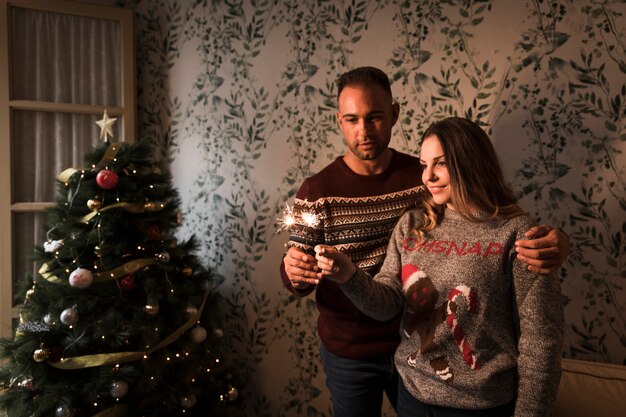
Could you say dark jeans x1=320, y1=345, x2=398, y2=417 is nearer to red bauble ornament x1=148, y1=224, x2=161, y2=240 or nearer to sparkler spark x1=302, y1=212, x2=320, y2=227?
sparkler spark x1=302, y1=212, x2=320, y2=227

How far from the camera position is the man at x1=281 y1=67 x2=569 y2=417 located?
59.1 inches

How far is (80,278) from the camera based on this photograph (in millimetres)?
1868

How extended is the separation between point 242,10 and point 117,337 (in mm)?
1590

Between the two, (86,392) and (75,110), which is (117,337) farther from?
(75,110)

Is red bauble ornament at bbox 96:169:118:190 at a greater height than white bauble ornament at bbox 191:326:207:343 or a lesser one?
greater

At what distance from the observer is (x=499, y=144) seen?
183 cm

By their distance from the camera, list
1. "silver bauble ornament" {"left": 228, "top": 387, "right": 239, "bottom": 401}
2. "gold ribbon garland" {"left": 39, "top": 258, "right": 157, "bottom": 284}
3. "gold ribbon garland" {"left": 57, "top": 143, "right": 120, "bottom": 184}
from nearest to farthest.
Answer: "gold ribbon garland" {"left": 39, "top": 258, "right": 157, "bottom": 284}
"gold ribbon garland" {"left": 57, "top": 143, "right": 120, "bottom": 184}
"silver bauble ornament" {"left": 228, "top": 387, "right": 239, "bottom": 401}

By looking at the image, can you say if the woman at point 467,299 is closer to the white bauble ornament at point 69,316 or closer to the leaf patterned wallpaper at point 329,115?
the leaf patterned wallpaper at point 329,115

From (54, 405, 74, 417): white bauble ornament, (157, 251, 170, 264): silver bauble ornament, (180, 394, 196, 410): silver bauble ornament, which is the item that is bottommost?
(180, 394, 196, 410): silver bauble ornament

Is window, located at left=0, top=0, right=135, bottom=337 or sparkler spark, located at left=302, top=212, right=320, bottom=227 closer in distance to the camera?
sparkler spark, located at left=302, top=212, right=320, bottom=227

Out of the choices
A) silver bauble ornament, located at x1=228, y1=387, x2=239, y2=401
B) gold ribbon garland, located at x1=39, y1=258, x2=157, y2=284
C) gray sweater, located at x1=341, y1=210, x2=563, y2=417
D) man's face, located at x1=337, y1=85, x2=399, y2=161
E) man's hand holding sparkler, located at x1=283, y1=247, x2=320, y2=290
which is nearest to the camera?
gray sweater, located at x1=341, y1=210, x2=563, y2=417

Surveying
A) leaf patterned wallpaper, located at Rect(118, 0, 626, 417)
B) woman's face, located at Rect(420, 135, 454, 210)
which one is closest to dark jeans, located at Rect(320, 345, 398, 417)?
woman's face, located at Rect(420, 135, 454, 210)

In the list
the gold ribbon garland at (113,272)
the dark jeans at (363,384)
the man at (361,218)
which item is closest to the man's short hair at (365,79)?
the man at (361,218)

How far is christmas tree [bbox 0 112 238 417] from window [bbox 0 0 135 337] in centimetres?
62
